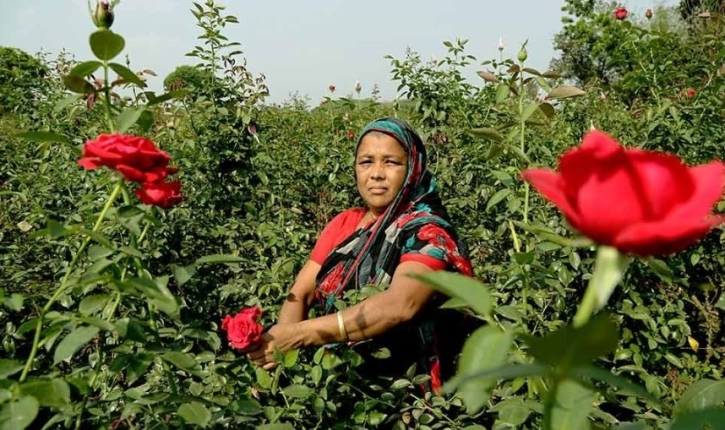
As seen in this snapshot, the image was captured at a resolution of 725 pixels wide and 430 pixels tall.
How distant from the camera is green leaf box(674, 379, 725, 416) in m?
0.73

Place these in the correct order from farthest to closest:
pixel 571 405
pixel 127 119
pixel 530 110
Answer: pixel 530 110 → pixel 127 119 → pixel 571 405

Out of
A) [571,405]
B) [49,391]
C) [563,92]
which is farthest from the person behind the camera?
[563,92]

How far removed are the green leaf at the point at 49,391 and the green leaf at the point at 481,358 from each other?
0.55 m

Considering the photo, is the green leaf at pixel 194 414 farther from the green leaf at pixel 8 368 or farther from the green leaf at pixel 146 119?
the green leaf at pixel 146 119

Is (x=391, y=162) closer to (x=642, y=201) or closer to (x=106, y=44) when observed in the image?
(x=106, y=44)

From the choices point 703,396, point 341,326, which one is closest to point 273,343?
point 341,326

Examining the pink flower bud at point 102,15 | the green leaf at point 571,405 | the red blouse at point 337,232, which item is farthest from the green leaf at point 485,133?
the red blouse at point 337,232

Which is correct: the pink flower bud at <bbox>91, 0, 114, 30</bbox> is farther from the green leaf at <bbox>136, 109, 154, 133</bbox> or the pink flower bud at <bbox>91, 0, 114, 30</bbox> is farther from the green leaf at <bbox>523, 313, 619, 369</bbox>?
the green leaf at <bbox>523, 313, 619, 369</bbox>

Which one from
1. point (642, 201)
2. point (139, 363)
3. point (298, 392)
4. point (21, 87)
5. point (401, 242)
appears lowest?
point (298, 392)

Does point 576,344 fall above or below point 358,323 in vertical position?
above

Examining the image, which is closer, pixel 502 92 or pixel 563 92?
pixel 563 92

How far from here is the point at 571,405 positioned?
56 centimetres

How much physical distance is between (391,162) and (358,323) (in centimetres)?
76

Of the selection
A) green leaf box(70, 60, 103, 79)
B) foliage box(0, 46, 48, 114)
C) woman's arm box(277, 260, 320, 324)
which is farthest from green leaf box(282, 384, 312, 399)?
foliage box(0, 46, 48, 114)
